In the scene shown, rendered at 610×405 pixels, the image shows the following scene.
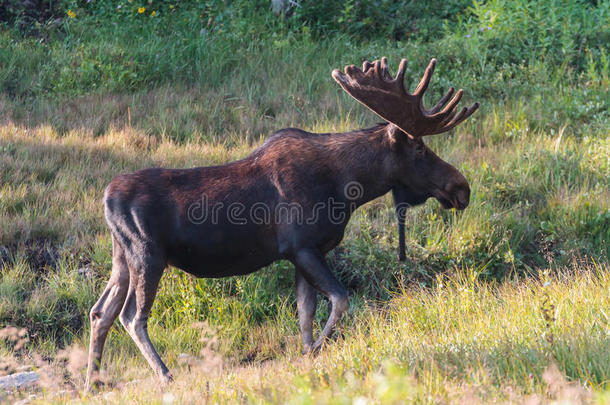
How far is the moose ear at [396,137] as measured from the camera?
532 cm

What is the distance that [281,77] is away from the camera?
32.4 feet

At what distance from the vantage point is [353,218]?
730 centimetres

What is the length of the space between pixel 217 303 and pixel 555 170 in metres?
3.74

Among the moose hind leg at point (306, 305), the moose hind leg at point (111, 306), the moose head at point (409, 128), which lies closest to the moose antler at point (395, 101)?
the moose head at point (409, 128)

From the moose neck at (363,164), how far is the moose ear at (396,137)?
37 millimetres

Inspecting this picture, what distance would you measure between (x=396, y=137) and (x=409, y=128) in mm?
111

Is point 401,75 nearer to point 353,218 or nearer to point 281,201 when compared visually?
point 281,201

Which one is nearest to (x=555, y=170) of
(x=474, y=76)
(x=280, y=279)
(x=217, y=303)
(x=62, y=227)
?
(x=474, y=76)

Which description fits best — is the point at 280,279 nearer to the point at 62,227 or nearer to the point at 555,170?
the point at 62,227

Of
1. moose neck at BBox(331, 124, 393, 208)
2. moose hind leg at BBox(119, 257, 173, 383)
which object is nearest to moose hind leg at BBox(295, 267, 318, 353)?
moose neck at BBox(331, 124, 393, 208)

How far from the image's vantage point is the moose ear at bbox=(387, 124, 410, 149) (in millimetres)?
5324

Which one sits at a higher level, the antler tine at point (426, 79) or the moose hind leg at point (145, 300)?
the antler tine at point (426, 79)

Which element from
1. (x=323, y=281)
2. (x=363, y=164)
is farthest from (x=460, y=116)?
(x=323, y=281)

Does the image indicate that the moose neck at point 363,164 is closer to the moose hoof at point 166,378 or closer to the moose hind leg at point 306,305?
the moose hind leg at point 306,305
